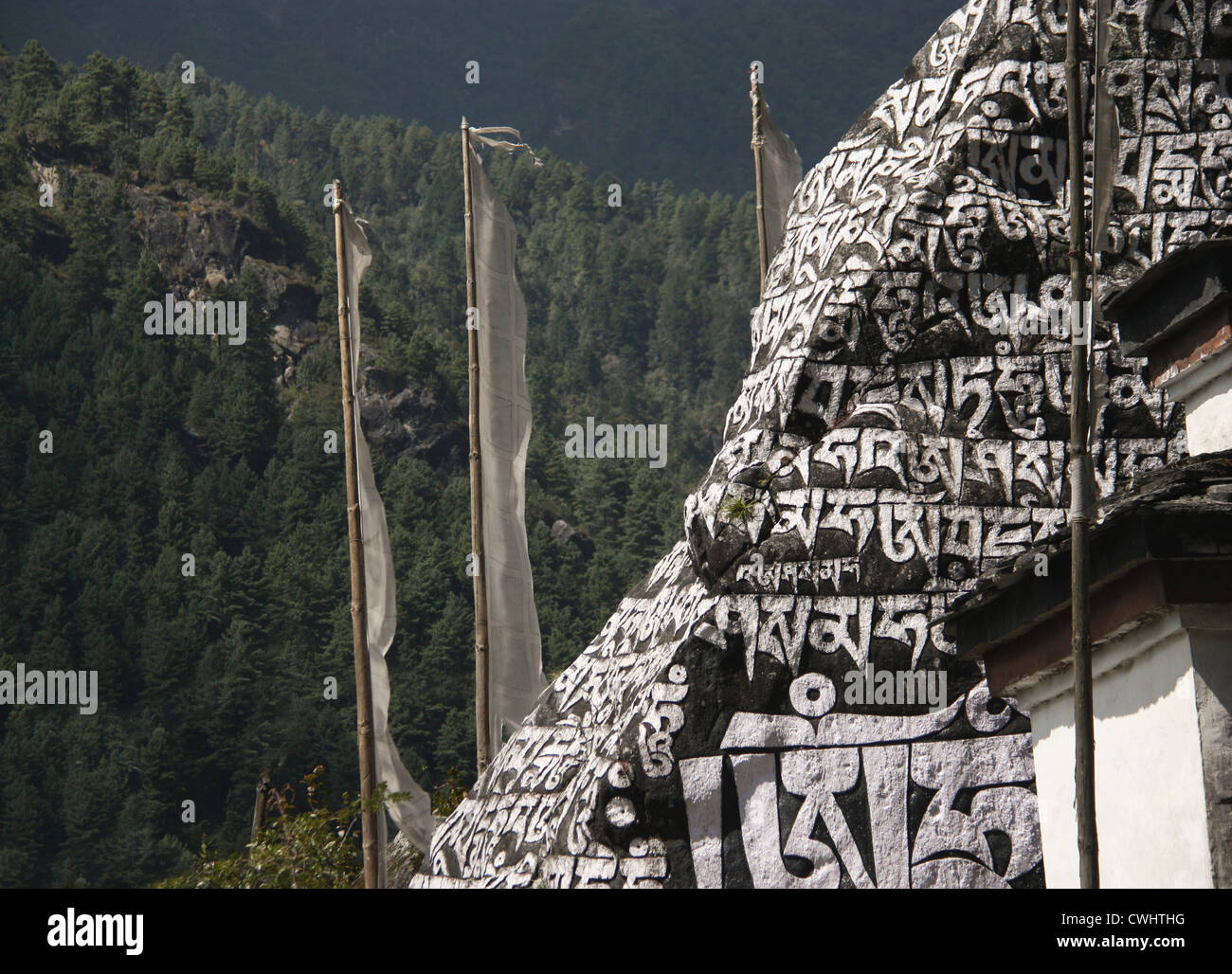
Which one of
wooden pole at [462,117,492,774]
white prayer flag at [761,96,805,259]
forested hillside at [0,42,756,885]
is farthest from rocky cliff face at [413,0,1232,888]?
forested hillside at [0,42,756,885]

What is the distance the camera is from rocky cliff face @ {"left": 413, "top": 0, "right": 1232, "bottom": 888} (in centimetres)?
1020

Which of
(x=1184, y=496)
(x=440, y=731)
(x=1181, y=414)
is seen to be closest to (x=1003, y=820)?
(x=1181, y=414)

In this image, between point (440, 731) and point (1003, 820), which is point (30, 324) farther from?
point (1003, 820)

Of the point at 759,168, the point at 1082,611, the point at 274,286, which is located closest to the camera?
the point at 1082,611

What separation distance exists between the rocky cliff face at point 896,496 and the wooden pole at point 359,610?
283 centimetres

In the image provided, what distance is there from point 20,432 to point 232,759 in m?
22.0

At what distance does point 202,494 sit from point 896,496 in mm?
71400

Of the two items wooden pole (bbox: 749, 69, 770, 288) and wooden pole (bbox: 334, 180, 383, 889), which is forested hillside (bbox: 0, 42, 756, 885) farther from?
wooden pole (bbox: 334, 180, 383, 889)

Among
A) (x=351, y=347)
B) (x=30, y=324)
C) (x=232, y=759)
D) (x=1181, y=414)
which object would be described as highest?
(x=30, y=324)

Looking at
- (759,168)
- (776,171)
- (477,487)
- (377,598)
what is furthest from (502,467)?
(776,171)

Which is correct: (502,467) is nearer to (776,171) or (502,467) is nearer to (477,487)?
(477,487)

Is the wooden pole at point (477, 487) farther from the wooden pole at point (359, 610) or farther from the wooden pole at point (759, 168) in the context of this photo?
the wooden pole at point (759, 168)

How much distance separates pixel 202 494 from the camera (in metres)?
78.6
